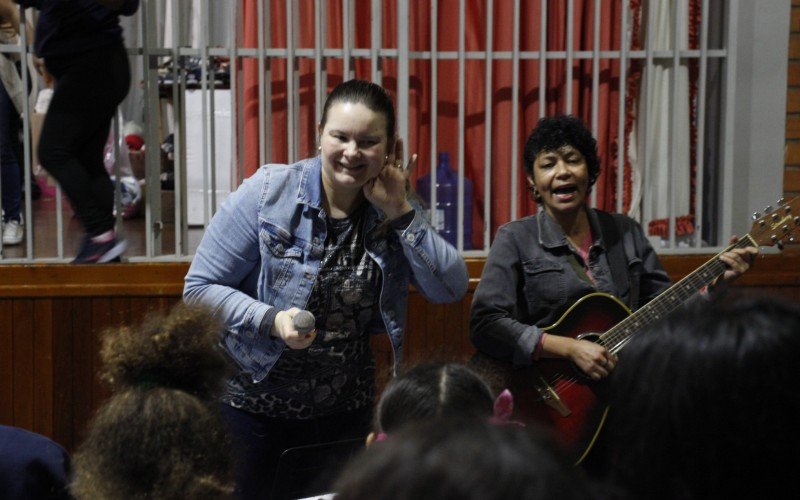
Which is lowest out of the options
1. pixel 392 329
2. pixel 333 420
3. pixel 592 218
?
pixel 333 420

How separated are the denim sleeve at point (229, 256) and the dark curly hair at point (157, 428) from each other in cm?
68

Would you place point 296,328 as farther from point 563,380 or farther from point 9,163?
point 9,163

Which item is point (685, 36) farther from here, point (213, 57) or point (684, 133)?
point (213, 57)

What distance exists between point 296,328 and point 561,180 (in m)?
1.11

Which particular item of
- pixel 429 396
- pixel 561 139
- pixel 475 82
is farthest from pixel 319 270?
pixel 475 82

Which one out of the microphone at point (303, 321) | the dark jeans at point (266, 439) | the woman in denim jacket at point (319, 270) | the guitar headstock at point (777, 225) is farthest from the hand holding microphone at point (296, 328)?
the guitar headstock at point (777, 225)

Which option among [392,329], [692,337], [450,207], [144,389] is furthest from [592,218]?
[692,337]

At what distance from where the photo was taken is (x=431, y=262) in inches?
107

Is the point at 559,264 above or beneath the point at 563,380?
above

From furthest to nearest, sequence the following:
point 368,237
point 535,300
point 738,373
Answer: point 535,300, point 368,237, point 738,373

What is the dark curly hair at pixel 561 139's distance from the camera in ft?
10.8

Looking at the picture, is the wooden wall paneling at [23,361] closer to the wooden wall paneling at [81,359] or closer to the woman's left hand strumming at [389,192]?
the wooden wall paneling at [81,359]

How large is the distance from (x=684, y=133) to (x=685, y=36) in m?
0.40

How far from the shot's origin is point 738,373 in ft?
3.85
